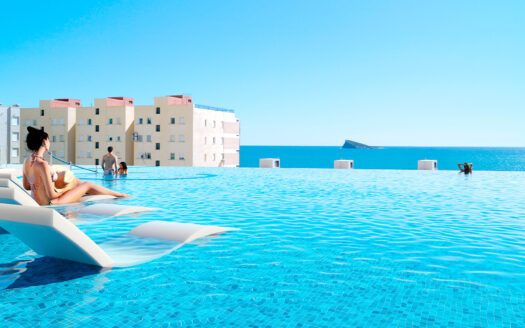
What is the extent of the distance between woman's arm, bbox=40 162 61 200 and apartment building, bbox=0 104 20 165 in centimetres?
7100

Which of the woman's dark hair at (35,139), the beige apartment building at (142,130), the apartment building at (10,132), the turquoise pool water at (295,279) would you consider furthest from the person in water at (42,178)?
the apartment building at (10,132)

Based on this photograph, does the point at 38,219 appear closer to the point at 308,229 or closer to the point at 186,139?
A: the point at 308,229

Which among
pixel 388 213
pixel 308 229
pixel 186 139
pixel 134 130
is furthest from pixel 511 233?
pixel 134 130

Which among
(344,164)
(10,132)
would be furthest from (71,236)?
(10,132)

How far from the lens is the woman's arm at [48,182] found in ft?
29.8

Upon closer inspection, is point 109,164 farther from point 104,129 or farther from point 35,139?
point 104,129

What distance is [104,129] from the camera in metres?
Answer: 76.1

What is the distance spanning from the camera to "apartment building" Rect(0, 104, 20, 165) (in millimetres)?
72625

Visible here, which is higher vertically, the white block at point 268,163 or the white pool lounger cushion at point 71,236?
the white block at point 268,163

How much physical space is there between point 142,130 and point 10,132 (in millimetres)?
21015

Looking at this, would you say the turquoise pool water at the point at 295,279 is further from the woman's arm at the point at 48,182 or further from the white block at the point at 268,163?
the white block at the point at 268,163

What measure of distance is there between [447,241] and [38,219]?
20.2ft

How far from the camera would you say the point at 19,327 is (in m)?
3.77

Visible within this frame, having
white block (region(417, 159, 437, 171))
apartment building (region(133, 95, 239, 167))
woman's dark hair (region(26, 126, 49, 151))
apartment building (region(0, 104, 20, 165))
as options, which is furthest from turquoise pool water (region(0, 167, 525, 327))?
apartment building (region(0, 104, 20, 165))
